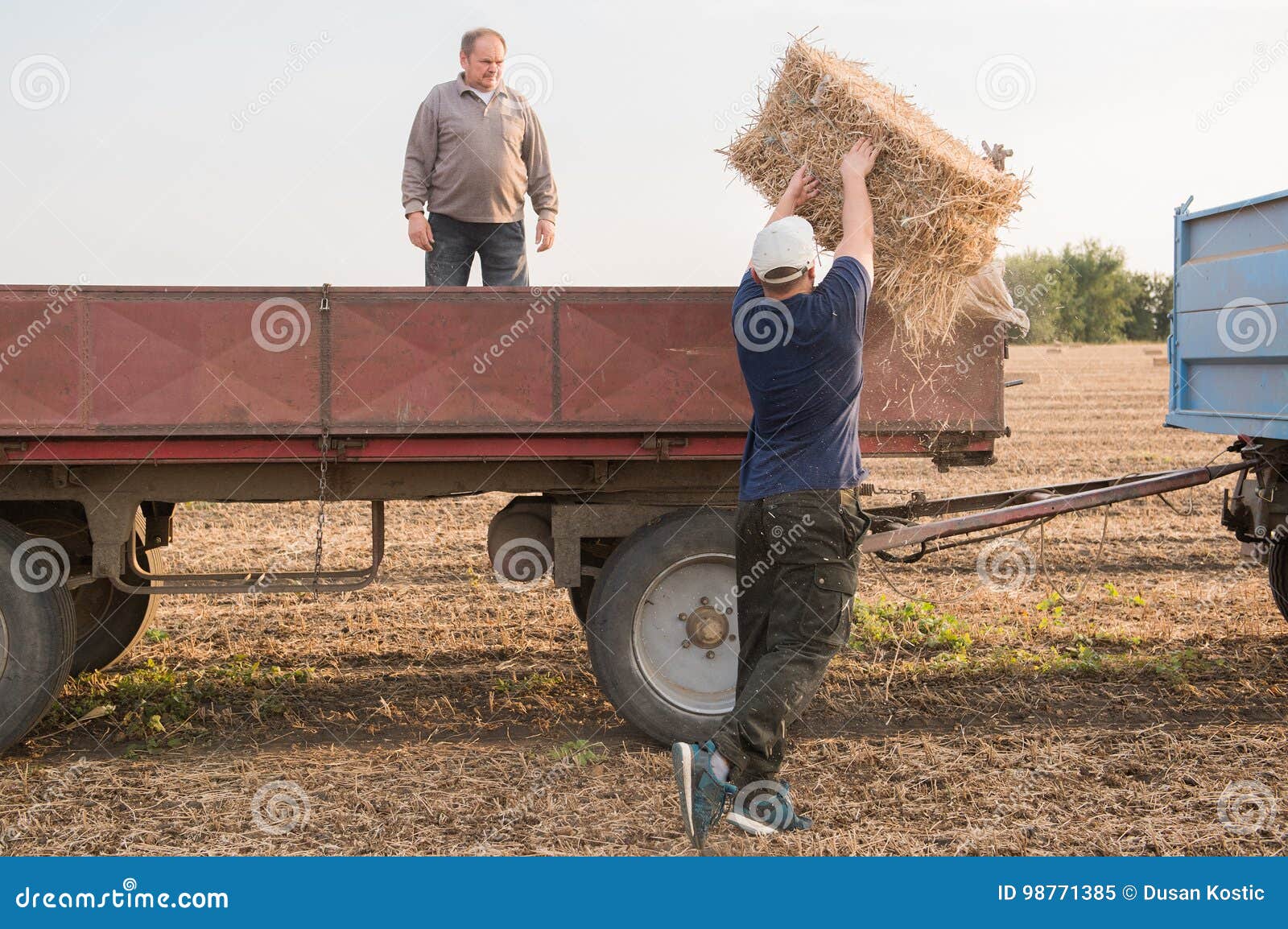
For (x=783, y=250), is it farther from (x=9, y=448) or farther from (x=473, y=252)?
(x=9, y=448)

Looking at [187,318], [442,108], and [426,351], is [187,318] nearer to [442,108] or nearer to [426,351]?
[426,351]

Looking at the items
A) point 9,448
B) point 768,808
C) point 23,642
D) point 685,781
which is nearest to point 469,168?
point 9,448

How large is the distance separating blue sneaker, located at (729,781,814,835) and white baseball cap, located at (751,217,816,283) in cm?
177

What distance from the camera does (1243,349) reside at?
5.43 m

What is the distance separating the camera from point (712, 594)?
15.7ft

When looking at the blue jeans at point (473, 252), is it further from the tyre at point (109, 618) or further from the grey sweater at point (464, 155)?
the tyre at point (109, 618)

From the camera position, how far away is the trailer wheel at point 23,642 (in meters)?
4.49

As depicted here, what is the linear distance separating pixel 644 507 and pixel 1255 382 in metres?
3.01

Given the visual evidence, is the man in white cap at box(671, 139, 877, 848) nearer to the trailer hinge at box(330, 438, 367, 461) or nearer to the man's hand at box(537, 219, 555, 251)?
the trailer hinge at box(330, 438, 367, 461)

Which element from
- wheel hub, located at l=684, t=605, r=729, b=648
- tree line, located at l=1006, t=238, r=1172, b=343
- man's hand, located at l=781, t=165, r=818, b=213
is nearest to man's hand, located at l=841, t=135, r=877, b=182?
man's hand, located at l=781, t=165, r=818, b=213

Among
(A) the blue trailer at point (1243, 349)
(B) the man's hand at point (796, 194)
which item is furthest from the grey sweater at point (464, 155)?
(A) the blue trailer at point (1243, 349)

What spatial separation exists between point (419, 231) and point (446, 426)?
1.50m

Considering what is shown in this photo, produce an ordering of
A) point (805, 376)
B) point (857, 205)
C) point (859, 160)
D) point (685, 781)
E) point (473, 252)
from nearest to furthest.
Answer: point (685, 781), point (805, 376), point (857, 205), point (859, 160), point (473, 252)

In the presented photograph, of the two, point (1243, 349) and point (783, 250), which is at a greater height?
point (783, 250)
